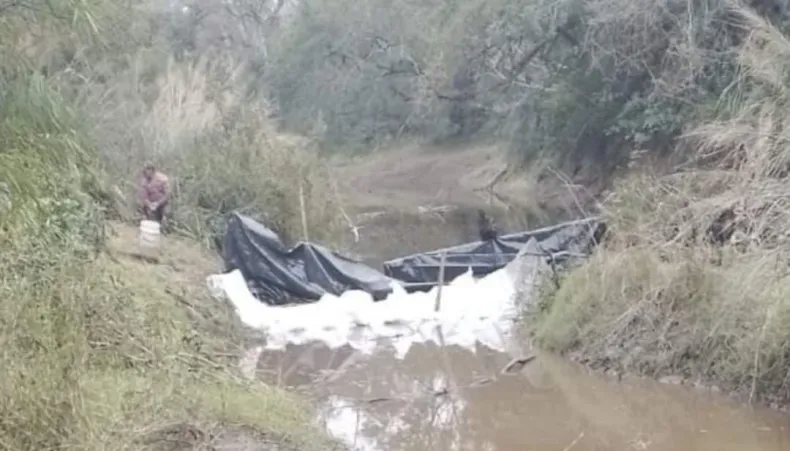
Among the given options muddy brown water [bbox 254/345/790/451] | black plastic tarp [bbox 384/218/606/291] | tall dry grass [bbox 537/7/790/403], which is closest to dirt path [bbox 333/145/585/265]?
black plastic tarp [bbox 384/218/606/291]

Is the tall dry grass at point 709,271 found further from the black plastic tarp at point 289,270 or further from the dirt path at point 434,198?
the dirt path at point 434,198

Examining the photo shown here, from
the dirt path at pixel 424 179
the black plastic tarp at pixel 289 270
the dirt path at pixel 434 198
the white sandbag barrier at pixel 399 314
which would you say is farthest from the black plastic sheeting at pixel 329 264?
the dirt path at pixel 424 179

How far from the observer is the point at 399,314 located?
12898mm

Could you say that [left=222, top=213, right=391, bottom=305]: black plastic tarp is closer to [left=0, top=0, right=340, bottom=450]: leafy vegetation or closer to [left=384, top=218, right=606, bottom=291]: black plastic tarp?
[left=384, top=218, right=606, bottom=291]: black plastic tarp

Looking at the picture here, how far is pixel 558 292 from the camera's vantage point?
1158 centimetres

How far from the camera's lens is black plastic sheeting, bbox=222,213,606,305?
44.2 ft

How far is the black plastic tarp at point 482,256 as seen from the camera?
1402 cm

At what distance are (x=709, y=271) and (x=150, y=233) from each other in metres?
6.78

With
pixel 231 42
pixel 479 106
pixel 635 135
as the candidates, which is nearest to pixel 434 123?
pixel 479 106

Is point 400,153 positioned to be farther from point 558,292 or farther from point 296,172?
point 558,292

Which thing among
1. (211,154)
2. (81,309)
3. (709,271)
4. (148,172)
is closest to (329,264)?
(148,172)

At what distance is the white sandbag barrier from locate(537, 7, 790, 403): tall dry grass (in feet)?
3.30

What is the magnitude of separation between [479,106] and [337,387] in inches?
932

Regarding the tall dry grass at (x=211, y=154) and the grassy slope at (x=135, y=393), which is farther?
the tall dry grass at (x=211, y=154)
